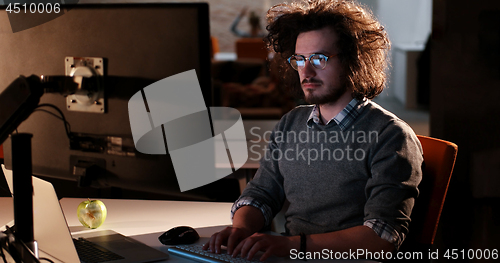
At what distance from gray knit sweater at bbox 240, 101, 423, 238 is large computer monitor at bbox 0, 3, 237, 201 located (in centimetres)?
45

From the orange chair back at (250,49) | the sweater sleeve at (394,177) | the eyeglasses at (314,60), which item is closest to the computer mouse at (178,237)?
the sweater sleeve at (394,177)

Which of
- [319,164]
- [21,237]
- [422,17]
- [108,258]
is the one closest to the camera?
[21,237]

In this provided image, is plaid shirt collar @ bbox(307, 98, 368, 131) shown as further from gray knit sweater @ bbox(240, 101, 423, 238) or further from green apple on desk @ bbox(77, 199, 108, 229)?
green apple on desk @ bbox(77, 199, 108, 229)

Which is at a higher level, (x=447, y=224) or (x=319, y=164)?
(x=319, y=164)

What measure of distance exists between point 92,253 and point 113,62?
437 millimetres

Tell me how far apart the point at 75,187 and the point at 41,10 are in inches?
15.4

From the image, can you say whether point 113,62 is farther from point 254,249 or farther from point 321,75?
point 321,75

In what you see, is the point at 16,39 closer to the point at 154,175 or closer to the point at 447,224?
the point at 154,175

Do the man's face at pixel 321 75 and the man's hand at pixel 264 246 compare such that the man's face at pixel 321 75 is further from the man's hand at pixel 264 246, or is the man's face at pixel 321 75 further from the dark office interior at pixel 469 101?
the dark office interior at pixel 469 101

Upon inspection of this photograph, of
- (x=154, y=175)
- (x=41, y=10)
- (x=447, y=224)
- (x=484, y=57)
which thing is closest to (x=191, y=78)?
(x=154, y=175)

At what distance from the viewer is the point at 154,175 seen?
1.07 metres

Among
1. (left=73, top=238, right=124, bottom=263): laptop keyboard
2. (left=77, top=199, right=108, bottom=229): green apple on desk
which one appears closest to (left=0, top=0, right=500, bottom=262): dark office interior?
(left=77, top=199, right=108, bottom=229): green apple on desk

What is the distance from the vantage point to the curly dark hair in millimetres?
1414

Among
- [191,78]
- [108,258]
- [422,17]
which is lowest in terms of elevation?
[108,258]
